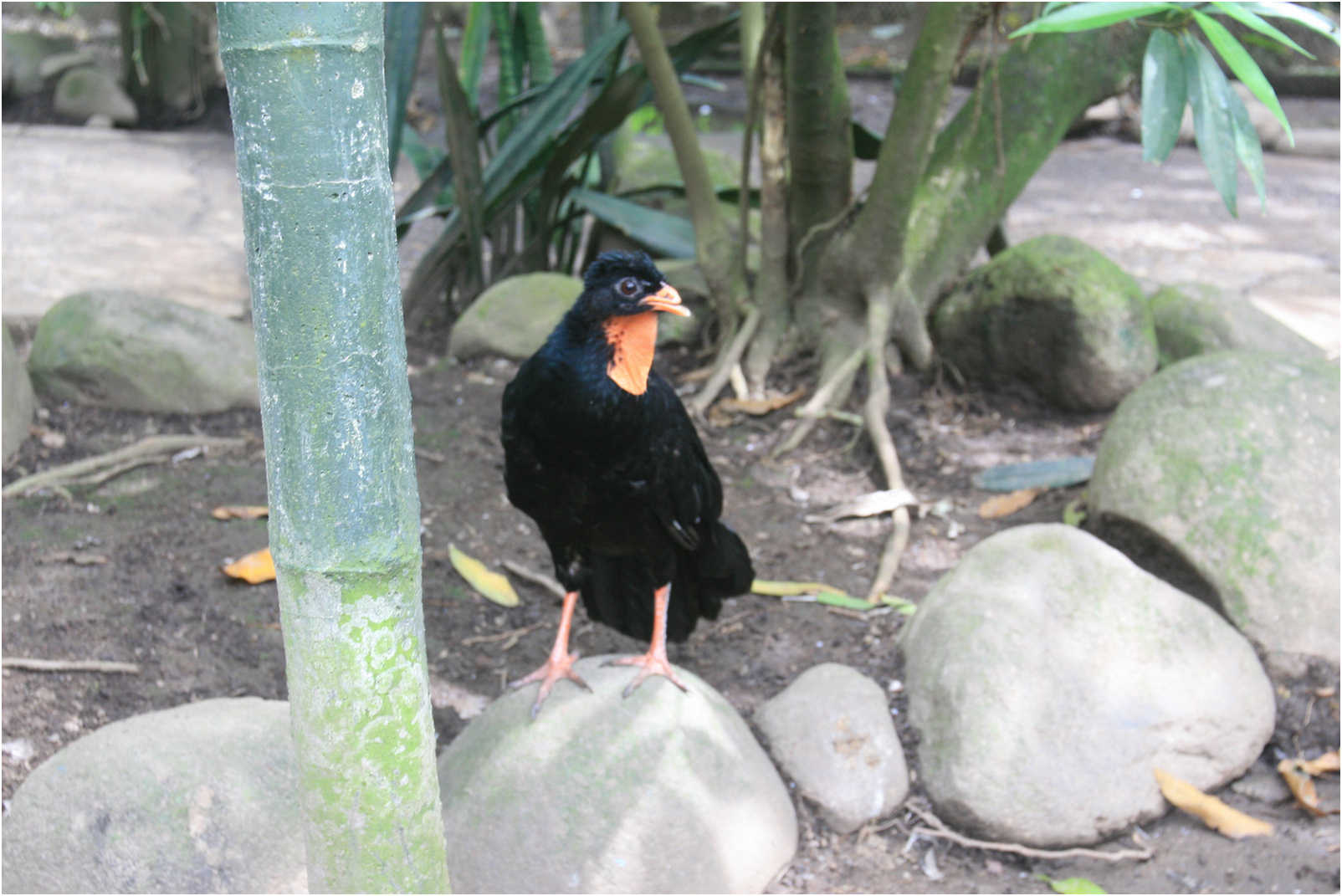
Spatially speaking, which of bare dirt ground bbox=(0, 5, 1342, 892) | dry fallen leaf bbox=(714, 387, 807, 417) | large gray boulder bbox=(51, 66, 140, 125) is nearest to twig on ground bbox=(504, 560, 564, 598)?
bare dirt ground bbox=(0, 5, 1342, 892)

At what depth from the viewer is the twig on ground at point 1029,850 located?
8.45 feet

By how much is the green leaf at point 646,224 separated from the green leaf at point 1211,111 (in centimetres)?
382

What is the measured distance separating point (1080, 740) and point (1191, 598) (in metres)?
0.56

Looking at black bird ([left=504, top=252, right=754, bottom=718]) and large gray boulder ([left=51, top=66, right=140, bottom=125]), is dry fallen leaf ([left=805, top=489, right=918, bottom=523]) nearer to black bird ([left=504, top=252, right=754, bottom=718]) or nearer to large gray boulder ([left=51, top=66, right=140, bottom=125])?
black bird ([left=504, top=252, right=754, bottom=718])

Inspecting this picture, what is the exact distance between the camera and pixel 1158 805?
106 inches

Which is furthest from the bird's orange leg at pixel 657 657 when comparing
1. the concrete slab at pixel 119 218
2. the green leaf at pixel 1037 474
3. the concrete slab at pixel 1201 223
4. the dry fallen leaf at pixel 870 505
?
the concrete slab at pixel 119 218

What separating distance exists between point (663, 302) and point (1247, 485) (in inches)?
65.5

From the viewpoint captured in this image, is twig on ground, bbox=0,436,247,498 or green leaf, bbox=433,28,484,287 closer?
twig on ground, bbox=0,436,247,498

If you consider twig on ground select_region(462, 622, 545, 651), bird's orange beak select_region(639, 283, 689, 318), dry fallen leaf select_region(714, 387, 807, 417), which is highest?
bird's orange beak select_region(639, 283, 689, 318)

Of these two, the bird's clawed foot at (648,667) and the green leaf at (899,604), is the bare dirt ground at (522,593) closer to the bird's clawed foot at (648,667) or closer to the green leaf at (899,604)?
the green leaf at (899,604)

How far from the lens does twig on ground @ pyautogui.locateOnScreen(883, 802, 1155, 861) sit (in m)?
2.58

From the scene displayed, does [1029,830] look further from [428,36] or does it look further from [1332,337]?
[428,36]

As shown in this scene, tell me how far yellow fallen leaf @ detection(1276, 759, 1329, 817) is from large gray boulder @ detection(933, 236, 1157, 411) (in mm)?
1847

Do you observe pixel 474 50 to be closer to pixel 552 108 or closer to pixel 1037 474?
pixel 552 108
